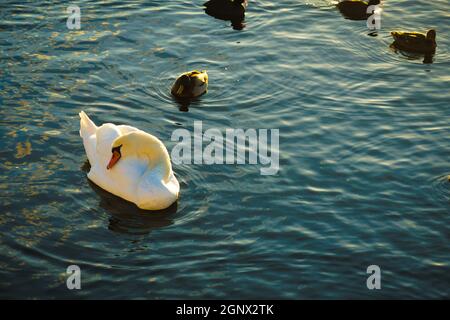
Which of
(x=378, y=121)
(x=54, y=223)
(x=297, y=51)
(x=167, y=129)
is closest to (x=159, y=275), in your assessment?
(x=54, y=223)

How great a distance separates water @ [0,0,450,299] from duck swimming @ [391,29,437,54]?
11.3 inches

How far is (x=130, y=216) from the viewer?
14.6 m

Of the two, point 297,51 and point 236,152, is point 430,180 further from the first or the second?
point 297,51

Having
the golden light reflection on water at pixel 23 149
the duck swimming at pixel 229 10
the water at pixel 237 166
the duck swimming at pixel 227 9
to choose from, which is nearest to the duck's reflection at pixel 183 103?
the water at pixel 237 166

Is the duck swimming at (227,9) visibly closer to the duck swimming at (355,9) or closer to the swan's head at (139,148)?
the duck swimming at (355,9)

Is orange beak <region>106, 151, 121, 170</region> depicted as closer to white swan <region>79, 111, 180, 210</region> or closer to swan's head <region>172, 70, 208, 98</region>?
white swan <region>79, 111, 180, 210</region>

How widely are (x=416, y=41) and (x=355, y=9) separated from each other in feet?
8.55

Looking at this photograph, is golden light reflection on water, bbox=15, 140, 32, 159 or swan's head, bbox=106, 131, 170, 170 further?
golden light reflection on water, bbox=15, 140, 32, 159

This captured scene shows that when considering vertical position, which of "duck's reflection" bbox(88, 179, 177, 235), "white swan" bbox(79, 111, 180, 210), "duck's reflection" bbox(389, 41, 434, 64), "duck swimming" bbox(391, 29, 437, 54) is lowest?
"duck's reflection" bbox(88, 179, 177, 235)

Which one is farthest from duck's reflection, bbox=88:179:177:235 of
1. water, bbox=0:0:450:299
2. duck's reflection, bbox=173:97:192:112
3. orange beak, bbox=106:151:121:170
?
duck's reflection, bbox=173:97:192:112

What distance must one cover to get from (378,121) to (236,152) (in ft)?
10.00

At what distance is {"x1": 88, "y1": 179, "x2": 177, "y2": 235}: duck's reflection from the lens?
→ 1423cm

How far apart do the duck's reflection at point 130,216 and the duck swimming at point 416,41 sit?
8.08m

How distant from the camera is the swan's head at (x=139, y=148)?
15070 mm
